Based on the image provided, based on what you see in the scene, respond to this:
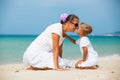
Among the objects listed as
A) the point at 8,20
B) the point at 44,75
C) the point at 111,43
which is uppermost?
the point at 8,20

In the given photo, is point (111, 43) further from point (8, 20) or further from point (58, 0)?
point (8, 20)

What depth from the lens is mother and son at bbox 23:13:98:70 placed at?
2002 mm

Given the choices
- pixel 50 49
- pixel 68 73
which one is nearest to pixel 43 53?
pixel 50 49

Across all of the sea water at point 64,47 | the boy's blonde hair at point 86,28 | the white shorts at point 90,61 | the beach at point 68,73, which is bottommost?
the beach at point 68,73

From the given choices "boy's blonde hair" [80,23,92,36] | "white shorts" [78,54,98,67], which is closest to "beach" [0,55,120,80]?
"white shorts" [78,54,98,67]

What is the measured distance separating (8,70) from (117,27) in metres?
0.58

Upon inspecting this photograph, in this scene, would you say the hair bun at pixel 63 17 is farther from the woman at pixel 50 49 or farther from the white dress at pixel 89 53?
the white dress at pixel 89 53

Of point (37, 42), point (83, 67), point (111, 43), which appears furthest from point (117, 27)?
point (37, 42)

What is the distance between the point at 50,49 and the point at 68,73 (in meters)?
0.15

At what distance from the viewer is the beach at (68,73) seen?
198cm

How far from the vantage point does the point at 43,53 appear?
6.72ft

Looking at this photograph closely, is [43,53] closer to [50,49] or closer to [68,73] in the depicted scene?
[50,49]

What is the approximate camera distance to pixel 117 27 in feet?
6.72

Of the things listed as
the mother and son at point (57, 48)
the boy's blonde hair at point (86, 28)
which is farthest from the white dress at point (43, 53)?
the boy's blonde hair at point (86, 28)
